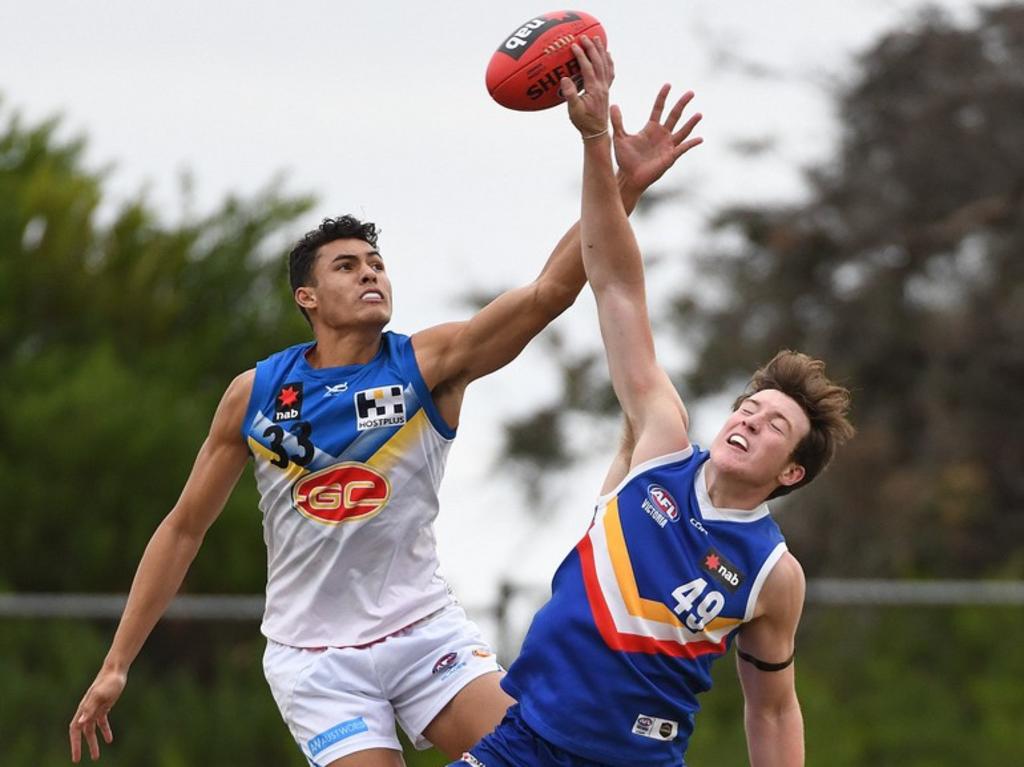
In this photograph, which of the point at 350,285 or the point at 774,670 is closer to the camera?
the point at 774,670

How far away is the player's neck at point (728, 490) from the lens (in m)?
5.08

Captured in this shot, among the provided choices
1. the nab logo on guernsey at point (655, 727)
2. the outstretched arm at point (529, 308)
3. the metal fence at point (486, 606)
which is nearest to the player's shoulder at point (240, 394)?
the outstretched arm at point (529, 308)

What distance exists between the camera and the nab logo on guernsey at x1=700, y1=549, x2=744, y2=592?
5023 millimetres

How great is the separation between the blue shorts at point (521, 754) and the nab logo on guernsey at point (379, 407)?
3.25 feet

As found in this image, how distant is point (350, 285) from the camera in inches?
226

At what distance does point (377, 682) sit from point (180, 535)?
71cm

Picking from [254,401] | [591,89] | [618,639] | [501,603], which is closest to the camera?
[618,639]

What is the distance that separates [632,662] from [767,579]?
1.30ft

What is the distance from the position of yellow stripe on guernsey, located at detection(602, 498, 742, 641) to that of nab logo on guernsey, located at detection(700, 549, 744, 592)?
3.5 inches

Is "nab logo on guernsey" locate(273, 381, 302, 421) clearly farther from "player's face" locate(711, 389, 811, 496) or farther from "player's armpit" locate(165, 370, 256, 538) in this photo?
"player's face" locate(711, 389, 811, 496)

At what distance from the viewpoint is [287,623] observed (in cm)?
574

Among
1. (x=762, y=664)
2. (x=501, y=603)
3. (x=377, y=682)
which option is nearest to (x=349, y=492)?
(x=377, y=682)

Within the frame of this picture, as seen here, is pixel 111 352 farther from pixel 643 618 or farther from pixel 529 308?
pixel 643 618

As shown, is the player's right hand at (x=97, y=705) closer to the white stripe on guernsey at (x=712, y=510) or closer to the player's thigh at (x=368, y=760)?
the player's thigh at (x=368, y=760)
